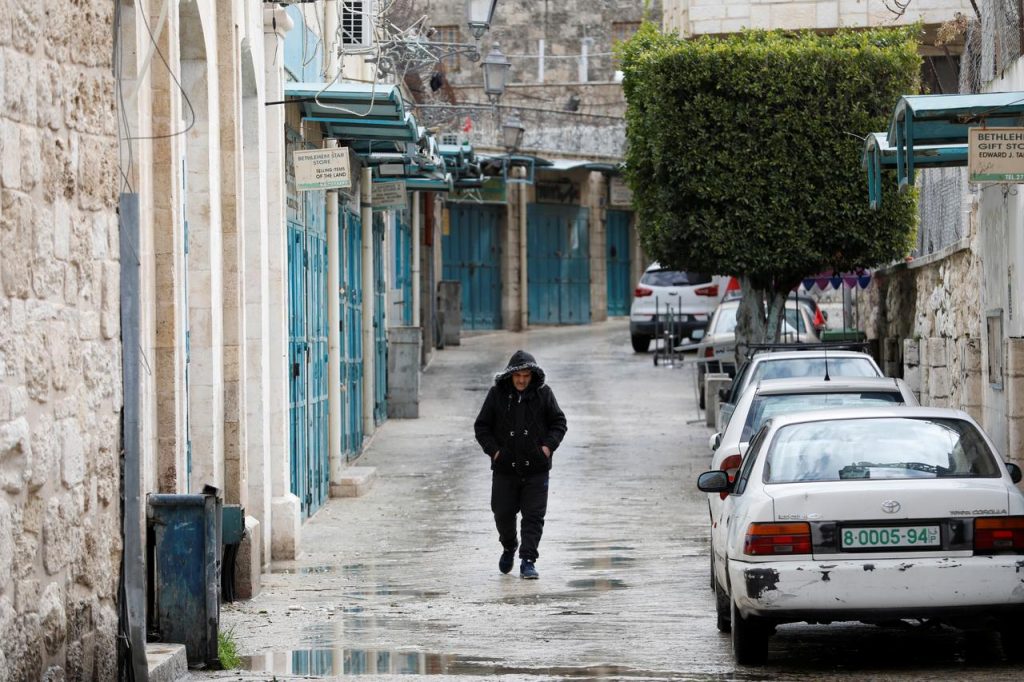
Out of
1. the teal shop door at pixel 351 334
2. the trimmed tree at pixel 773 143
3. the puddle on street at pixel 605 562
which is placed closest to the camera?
the puddle on street at pixel 605 562

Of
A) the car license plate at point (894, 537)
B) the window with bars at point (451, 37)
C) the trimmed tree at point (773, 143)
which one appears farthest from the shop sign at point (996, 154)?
the window with bars at point (451, 37)

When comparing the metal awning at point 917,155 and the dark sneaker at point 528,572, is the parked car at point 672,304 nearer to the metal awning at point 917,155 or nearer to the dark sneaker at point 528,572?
the metal awning at point 917,155

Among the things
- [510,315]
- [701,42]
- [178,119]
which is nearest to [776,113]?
[701,42]

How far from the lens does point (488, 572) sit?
1376cm

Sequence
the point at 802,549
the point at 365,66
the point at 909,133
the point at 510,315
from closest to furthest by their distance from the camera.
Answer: the point at 802,549, the point at 909,133, the point at 365,66, the point at 510,315

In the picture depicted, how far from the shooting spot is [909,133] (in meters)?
13.1

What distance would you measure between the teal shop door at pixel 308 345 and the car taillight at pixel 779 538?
7565 mm

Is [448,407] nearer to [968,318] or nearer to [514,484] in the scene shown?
[968,318]

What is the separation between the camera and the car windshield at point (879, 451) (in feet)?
30.0

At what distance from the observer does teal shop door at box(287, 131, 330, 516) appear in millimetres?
15938

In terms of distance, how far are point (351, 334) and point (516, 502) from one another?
8562 mm

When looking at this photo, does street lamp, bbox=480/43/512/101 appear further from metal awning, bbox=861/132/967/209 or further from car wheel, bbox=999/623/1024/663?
car wheel, bbox=999/623/1024/663

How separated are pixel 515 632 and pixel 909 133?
5.06m

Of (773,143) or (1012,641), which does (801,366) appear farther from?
(1012,641)
